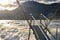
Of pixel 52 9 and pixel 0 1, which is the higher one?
pixel 0 1

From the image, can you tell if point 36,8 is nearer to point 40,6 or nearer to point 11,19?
point 40,6

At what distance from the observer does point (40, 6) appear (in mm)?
6023

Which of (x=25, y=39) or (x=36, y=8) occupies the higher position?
(x=36, y=8)

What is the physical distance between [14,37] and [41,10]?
2.18m

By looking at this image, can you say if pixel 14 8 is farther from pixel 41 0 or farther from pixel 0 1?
pixel 41 0

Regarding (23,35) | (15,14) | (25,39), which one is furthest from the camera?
(15,14)

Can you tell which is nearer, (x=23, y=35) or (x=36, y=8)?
(x=23, y=35)

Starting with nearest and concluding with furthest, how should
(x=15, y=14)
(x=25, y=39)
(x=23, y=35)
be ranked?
(x=25, y=39)
(x=23, y=35)
(x=15, y=14)

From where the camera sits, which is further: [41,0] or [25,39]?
[41,0]

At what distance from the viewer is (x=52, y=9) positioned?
238 inches

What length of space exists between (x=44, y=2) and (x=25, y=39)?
96.4 inches

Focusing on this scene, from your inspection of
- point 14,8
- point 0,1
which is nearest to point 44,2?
point 14,8

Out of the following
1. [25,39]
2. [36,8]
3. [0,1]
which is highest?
[0,1]

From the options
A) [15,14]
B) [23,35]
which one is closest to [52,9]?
[15,14]
